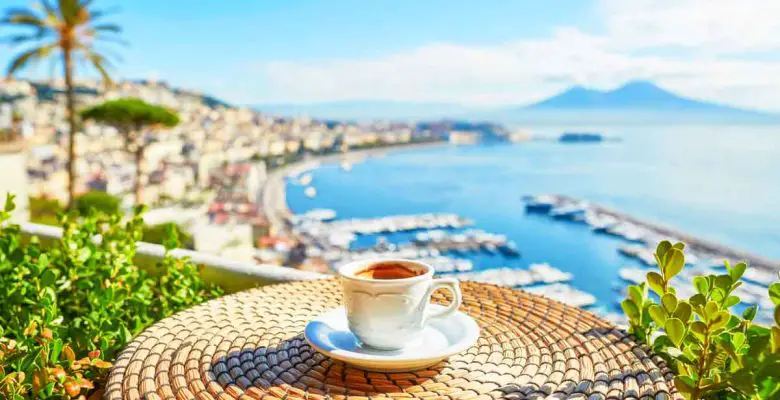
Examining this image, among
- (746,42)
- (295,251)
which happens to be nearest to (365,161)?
(295,251)

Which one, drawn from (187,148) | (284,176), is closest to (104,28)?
(187,148)

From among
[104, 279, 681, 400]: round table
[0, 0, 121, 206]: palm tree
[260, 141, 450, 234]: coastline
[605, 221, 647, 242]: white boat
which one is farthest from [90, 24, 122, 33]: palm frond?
[605, 221, 647, 242]: white boat

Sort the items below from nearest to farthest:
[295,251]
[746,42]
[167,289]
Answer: [167,289]
[295,251]
[746,42]

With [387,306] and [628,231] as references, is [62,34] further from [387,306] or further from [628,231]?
[628,231]

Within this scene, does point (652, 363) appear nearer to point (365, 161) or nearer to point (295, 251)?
point (295, 251)

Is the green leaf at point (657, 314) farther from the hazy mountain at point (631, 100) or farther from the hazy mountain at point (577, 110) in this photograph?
the hazy mountain at point (631, 100)
